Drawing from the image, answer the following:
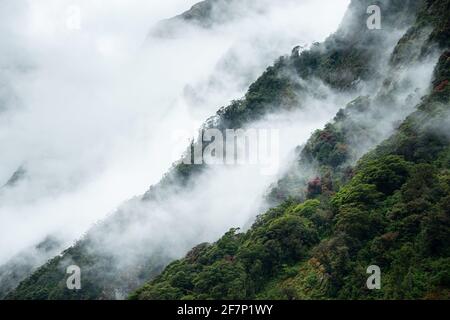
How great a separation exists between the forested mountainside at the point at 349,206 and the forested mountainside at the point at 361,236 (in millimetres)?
92

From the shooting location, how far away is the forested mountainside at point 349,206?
128 ft

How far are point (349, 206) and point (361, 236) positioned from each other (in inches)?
166

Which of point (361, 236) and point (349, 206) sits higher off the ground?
point (349, 206)

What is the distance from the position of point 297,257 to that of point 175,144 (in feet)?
377

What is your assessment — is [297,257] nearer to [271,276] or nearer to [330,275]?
[271,276]

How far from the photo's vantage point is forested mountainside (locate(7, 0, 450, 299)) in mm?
39031

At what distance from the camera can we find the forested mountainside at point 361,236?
35.8 meters

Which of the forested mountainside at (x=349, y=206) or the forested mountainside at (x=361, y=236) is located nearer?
the forested mountainside at (x=361, y=236)

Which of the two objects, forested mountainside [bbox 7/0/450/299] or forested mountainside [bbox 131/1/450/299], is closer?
forested mountainside [bbox 131/1/450/299]

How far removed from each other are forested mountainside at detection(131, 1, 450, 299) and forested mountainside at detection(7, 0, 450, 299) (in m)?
0.09

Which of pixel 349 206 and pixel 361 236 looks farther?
pixel 349 206

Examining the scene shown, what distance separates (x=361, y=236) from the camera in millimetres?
41969
